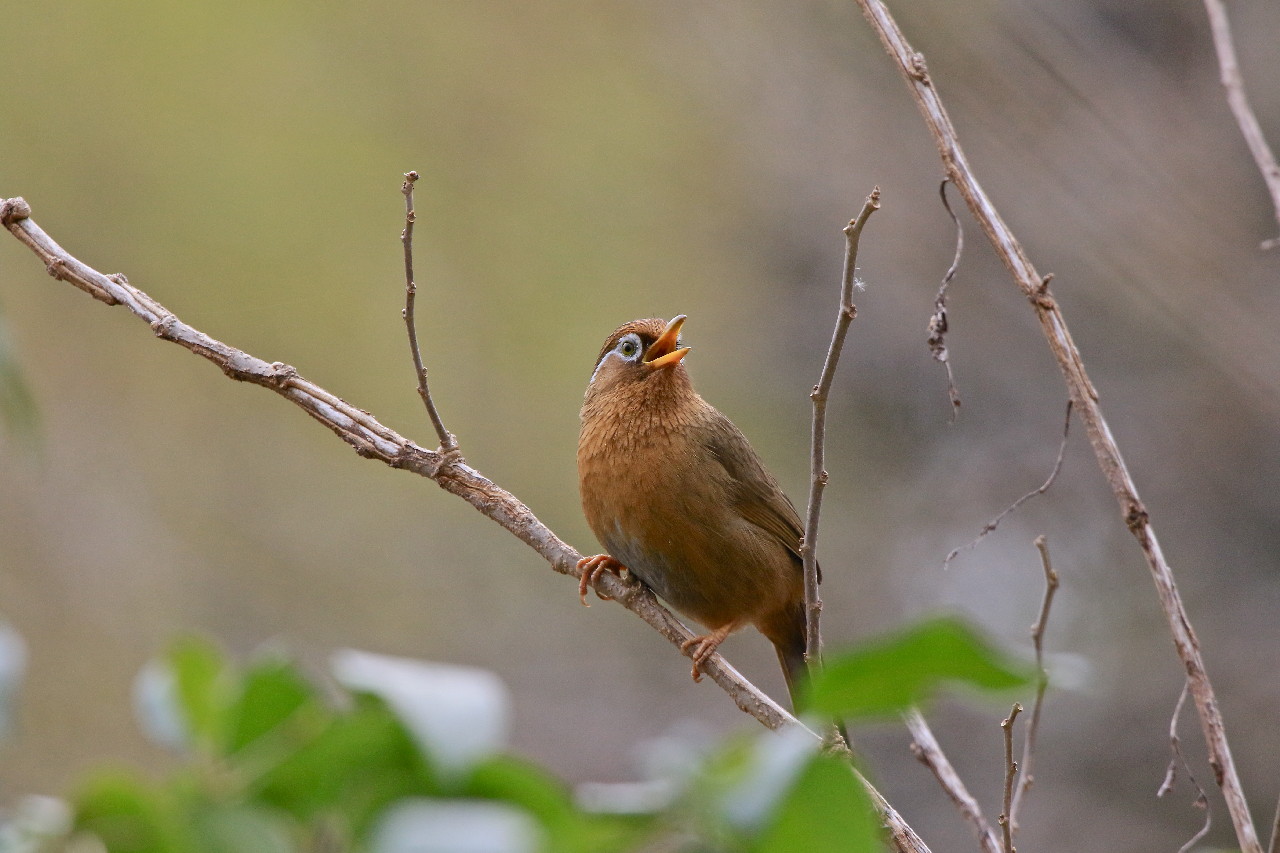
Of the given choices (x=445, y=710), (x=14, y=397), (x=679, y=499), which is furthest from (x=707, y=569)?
(x=445, y=710)

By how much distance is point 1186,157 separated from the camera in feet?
20.7

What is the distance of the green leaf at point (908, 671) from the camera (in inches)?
22.5

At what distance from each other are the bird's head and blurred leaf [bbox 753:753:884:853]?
3.38 meters

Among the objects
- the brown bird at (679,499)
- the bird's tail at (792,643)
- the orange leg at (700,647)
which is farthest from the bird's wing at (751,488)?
the orange leg at (700,647)

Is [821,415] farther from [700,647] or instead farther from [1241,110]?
[700,647]

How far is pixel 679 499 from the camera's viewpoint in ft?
12.8

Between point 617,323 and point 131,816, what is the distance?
9.29 meters

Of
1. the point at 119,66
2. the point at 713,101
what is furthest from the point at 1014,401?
the point at 119,66

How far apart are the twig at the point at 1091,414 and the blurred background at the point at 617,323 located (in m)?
3.81

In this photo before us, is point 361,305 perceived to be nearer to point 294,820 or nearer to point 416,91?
point 416,91

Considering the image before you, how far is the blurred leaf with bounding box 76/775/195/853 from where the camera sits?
0.68m

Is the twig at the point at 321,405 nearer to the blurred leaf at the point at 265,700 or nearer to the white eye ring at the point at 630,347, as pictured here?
the white eye ring at the point at 630,347

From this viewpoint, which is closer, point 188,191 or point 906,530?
point 906,530

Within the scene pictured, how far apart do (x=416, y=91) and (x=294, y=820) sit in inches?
423
